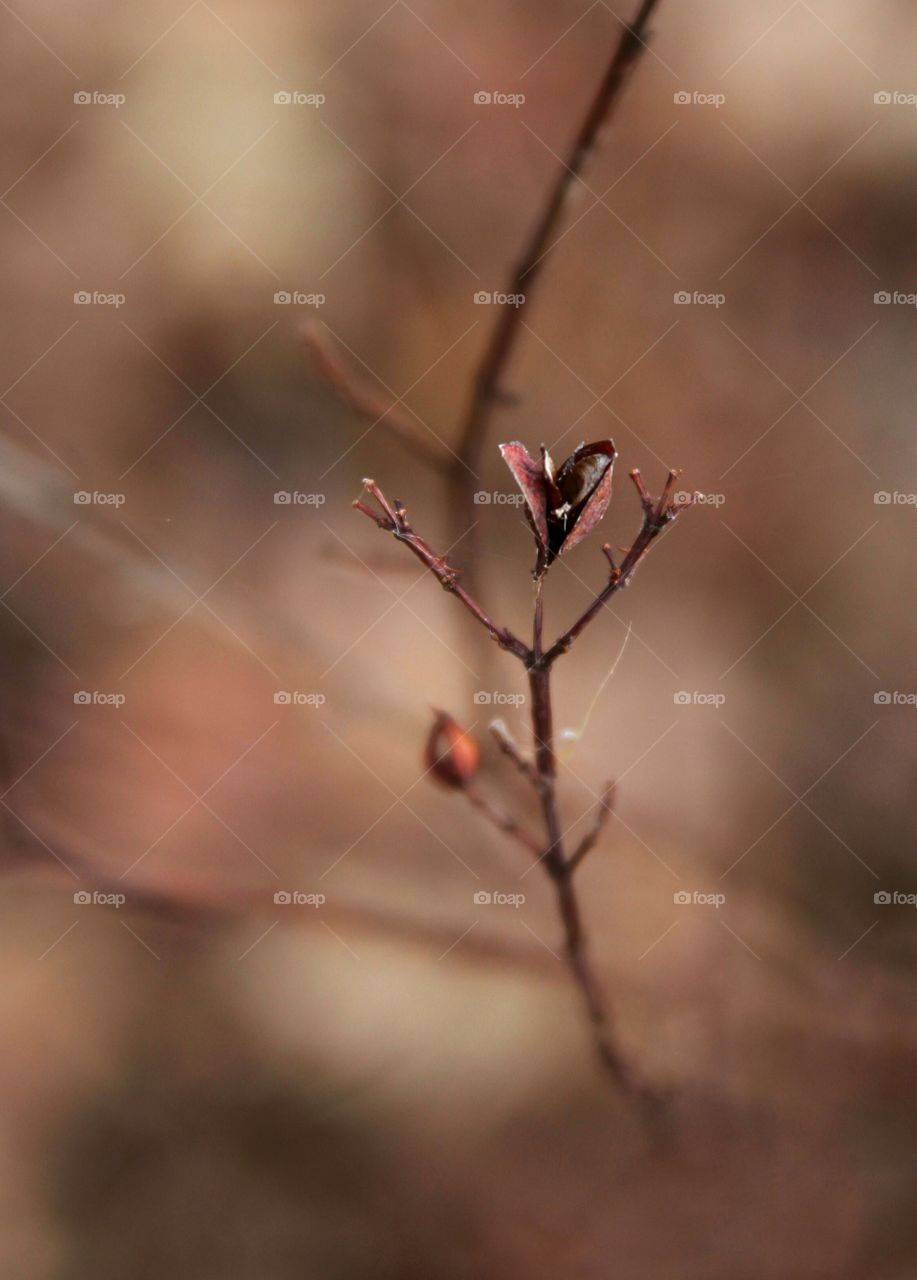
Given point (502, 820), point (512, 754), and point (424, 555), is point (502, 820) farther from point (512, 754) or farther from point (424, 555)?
point (424, 555)

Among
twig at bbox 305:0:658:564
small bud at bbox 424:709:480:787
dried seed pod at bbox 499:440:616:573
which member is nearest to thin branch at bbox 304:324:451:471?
twig at bbox 305:0:658:564

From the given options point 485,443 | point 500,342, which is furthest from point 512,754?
point 500,342

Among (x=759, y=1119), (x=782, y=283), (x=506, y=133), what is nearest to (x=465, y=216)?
(x=506, y=133)

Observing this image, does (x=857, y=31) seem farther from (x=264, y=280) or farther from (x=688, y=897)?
(x=688, y=897)

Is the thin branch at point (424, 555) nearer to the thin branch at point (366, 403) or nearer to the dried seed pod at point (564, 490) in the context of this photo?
the dried seed pod at point (564, 490)

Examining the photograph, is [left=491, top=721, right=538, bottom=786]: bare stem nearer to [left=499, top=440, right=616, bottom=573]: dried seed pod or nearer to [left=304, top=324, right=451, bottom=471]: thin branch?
[left=499, top=440, right=616, bottom=573]: dried seed pod

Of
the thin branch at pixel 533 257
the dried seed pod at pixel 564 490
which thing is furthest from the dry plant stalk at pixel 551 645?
the thin branch at pixel 533 257
